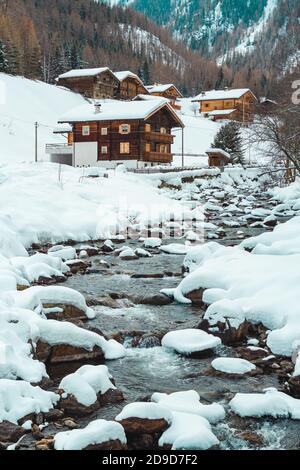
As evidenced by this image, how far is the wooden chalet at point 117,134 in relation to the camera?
40.7m

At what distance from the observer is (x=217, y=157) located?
5091 centimetres

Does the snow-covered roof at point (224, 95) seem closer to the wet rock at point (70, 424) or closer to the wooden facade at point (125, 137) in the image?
the wooden facade at point (125, 137)

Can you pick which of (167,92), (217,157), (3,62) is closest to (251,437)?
(217,157)

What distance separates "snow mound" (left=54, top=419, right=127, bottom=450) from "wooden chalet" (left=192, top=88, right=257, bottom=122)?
8460cm

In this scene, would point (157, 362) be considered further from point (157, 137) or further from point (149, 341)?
point (157, 137)

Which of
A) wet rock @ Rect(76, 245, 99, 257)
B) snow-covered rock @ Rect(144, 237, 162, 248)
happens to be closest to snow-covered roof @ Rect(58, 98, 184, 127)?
snow-covered rock @ Rect(144, 237, 162, 248)

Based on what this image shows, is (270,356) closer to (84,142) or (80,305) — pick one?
(80,305)

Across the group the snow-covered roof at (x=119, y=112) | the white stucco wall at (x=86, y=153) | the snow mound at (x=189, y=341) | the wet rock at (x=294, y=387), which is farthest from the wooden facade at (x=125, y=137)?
the wet rock at (x=294, y=387)

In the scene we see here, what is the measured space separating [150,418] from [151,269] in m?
9.00

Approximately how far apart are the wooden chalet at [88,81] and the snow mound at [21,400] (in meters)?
75.0

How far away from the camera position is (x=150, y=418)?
5.75 meters

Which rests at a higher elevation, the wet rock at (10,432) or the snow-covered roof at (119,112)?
the snow-covered roof at (119,112)

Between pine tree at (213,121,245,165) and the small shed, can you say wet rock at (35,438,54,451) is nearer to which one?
the small shed

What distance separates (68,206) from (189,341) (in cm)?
1382
